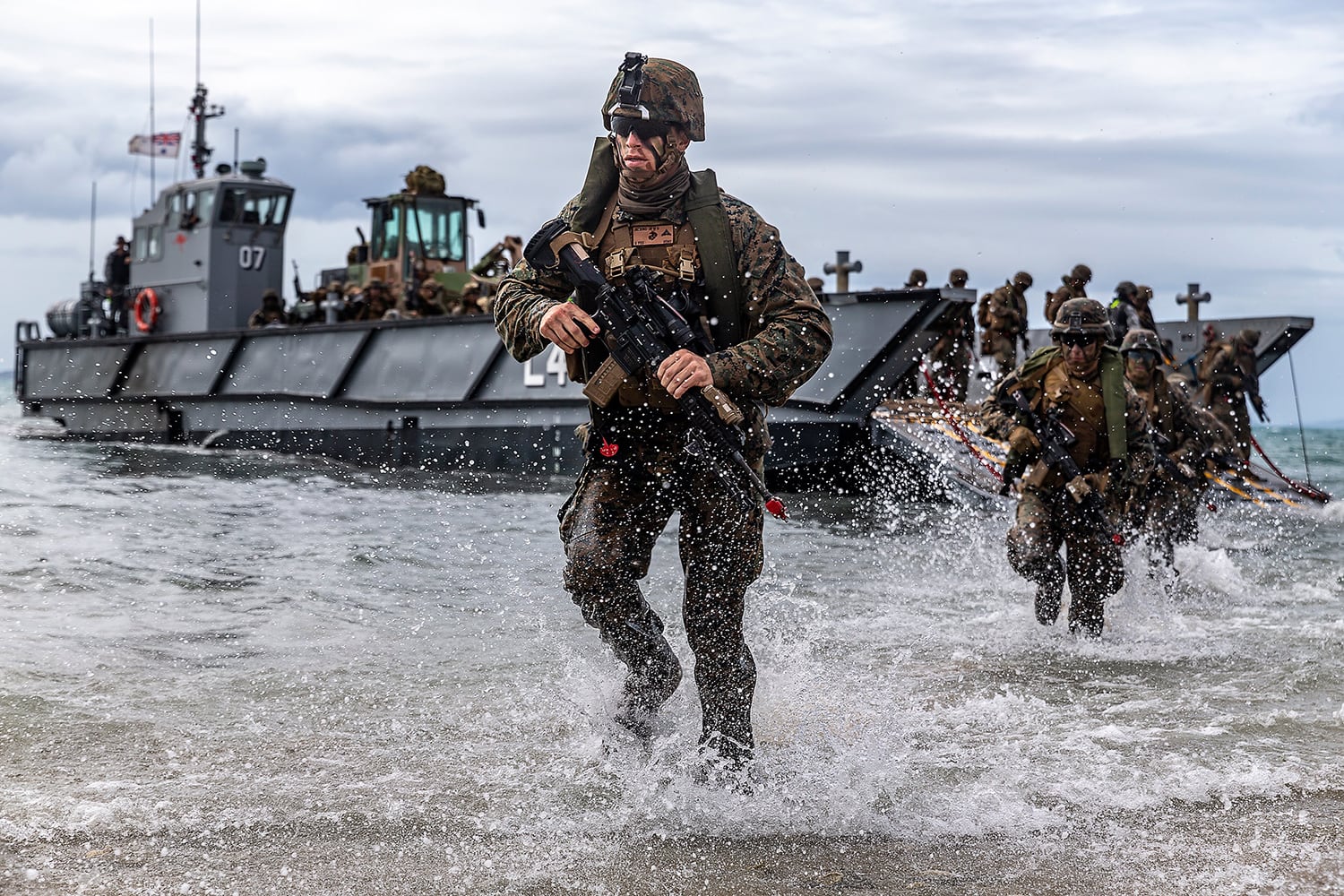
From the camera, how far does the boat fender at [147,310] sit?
889 inches

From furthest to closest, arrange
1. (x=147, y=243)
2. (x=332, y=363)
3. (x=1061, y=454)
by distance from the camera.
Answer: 1. (x=147, y=243)
2. (x=332, y=363)
3. (x=1061, y=454)

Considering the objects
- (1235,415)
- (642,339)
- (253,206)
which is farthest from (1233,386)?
(253,206)

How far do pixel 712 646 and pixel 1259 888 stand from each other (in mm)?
1534

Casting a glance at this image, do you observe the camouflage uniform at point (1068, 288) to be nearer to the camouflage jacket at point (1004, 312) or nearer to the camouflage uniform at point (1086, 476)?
the camouflage jacket at point (1004, 312)

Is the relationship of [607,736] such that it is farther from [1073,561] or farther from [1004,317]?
[1004,317]

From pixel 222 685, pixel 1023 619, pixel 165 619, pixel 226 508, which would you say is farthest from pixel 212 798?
pixel 226 508

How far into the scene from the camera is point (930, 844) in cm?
370

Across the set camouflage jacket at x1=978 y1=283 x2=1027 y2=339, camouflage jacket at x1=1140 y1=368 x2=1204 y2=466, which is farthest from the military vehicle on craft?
camouflage jacket at x1=1140 y1=368 x2=1204 y2=466

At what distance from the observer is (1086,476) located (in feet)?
24.3

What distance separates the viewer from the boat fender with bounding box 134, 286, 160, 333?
22.6 metres

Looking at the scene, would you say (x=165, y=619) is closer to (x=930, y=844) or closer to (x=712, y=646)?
A: (x=712, y=646)

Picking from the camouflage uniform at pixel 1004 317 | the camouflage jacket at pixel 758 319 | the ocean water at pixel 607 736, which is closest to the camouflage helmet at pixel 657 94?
the camouflage jacket at pixel 758 319

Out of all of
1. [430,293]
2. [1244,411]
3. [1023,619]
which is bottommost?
[1023,619]

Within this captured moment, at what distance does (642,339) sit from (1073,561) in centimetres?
412
